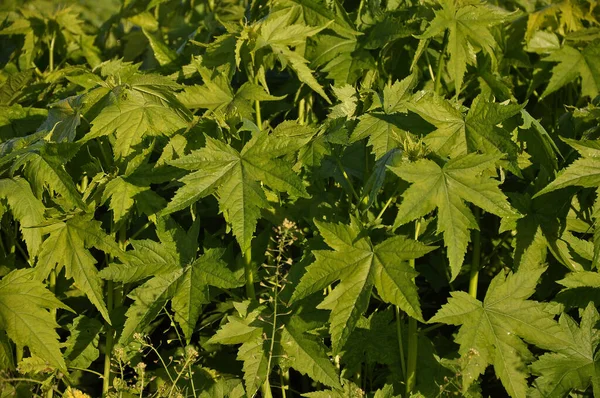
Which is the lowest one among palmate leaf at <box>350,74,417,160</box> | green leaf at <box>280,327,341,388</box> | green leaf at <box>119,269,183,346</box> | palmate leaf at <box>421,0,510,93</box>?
green leaf at <box>280,327,341,388</box>

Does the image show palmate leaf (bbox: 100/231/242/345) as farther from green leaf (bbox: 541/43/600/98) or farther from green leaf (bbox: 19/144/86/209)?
green leaf (bbox: 541/43/600/98)

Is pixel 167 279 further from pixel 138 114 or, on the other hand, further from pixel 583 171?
pixel 583 171

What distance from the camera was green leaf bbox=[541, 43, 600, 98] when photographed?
10.8 ft

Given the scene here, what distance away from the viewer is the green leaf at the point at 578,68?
130 inches

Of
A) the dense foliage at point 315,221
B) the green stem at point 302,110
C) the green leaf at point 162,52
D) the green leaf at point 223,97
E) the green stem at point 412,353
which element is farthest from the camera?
the green leaf at point 162,52

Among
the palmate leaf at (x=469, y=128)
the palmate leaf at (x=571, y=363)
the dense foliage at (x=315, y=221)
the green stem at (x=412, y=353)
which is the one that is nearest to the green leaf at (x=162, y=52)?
the dense foliage at (x=315, y=221)

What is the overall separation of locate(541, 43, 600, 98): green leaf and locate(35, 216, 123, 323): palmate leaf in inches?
74.6

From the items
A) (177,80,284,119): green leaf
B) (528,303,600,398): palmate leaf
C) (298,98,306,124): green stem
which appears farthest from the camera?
(298,98,306,124): green stem

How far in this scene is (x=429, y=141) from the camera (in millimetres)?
2486

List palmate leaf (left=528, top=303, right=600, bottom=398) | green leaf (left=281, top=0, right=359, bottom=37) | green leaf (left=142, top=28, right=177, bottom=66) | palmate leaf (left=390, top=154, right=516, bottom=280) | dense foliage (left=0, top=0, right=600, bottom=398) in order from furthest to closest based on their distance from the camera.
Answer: green leaf (left=142, top=28, right=177, bottom=66), green leaf (left=281, top=0, right=359, bottom=37), palmate leaf (left=528, top=303, right=600, bottom=398), dense foliage (left=0, top=0, right=600, bottom=398), palmate leaf (left=390, top=154, right=516, bottom=280)

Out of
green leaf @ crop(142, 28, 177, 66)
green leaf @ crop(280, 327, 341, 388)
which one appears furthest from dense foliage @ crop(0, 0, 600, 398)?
green leaf @ crop(142, 28, 177, 66)

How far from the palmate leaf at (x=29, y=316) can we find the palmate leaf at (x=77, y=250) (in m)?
0.06

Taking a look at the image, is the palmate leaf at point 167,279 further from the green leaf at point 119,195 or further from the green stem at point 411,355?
the green stem at point 411,355

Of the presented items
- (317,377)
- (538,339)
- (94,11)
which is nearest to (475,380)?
(538,339)
